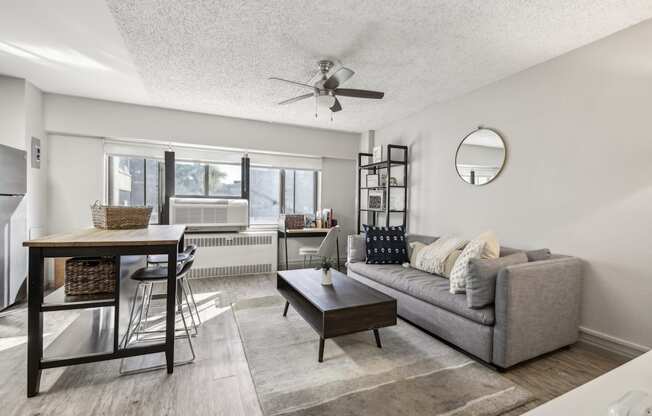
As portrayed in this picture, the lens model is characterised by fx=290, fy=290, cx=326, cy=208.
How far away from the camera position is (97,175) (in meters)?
3.79

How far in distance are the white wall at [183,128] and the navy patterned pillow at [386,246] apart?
204cm

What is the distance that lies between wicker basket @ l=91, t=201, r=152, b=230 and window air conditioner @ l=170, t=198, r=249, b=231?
1.80 meters

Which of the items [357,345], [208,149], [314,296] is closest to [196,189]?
[208,149]

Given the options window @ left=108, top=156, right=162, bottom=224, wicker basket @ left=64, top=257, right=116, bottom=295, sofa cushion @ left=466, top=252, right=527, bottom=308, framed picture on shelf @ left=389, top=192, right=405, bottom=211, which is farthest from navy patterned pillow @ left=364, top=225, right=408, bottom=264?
window @ left=108, top=156, right=162, bottom=224

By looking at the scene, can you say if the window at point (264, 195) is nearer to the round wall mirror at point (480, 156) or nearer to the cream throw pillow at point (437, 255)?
the cream throw pillow at point (437, 255)

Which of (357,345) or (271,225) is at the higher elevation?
(271,225)

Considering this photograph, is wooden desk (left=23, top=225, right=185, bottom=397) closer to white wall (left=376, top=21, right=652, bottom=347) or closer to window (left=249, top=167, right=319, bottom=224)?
white wall (left=376, top=21, right=652, bottom=347)

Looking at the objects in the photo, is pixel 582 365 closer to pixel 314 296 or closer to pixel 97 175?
pixel 314 296

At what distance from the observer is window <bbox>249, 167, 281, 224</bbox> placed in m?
4.77

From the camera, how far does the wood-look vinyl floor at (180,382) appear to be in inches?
61.6

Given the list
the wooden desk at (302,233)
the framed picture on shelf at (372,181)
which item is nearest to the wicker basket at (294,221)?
the wooden desk at (302,233)

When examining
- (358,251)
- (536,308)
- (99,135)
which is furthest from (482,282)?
(99,135)

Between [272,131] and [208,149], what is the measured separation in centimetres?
101

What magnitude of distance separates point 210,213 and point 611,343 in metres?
4.38
